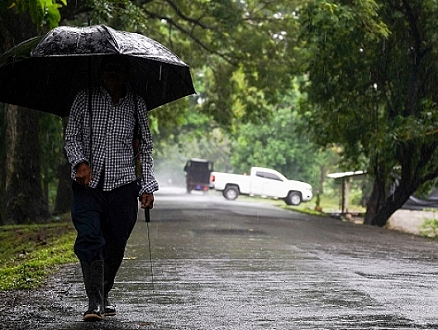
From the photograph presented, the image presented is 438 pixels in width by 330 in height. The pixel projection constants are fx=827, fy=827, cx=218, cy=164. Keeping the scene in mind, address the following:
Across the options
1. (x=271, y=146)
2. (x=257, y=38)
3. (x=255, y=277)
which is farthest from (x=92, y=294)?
(x=271, y=146)

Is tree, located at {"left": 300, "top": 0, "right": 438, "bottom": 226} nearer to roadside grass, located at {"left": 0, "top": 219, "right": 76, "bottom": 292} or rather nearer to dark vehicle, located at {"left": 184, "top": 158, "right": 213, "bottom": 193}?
roadside grass, located at {"left": 0, "top": 219, "right": 76, "bottom": 292}

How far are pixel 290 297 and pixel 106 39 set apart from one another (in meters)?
2.57

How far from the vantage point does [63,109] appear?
6816 mm

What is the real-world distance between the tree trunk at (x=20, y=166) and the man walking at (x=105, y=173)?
11.2 m

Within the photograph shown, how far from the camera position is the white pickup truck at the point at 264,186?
1767 inches

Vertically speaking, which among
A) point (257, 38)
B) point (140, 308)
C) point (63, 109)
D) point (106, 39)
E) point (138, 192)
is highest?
point (257, 38)

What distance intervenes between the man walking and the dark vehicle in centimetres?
5254

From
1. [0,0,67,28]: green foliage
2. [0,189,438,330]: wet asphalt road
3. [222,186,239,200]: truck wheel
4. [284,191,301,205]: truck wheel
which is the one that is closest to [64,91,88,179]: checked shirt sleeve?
[0,189,438,330]: wet asphalt road

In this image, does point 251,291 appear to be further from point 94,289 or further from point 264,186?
point 264,186

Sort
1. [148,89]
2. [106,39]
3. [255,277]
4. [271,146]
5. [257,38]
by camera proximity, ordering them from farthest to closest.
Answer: [271,146], [257,38], [255,277], [148,89], [106,39]

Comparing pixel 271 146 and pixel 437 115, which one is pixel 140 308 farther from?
pixel 271 146

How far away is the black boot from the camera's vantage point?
18.0 feet

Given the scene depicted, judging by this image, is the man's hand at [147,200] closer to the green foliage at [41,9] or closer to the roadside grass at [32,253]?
the roadside grass at [32,253]

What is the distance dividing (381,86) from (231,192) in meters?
24.9
